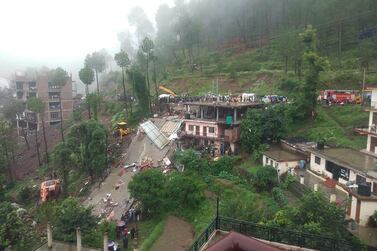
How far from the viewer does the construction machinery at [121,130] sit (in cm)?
4597

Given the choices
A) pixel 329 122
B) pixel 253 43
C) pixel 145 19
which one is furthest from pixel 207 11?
pixel 329 122

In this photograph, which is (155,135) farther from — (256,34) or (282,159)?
(256,34)

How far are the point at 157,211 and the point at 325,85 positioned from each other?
2695 centimetres

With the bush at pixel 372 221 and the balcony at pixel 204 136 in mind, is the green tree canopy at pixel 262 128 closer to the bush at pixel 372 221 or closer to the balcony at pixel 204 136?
the balcony at pixel 204 136

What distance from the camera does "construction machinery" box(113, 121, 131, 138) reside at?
4597 cm

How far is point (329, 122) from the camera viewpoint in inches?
1359

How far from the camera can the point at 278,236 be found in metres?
11.0

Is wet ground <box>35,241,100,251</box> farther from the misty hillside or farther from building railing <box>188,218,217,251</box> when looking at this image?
the misty hillside

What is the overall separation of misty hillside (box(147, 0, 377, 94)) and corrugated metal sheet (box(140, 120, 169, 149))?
1468cm

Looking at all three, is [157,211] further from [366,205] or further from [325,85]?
[325,85]

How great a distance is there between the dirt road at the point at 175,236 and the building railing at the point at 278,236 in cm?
1396

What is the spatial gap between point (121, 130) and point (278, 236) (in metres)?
36.9

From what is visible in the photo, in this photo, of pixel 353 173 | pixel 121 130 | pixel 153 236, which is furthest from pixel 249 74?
pixel 153 236

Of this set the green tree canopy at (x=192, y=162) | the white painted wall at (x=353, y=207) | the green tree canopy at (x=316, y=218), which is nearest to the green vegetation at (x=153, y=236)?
the green tree canopy at (x=192, y=162)
